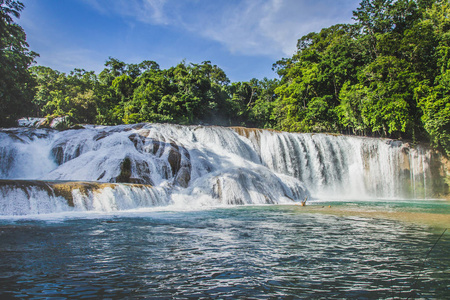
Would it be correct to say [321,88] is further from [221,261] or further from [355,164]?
[221,261]

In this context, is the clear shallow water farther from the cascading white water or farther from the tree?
the tree

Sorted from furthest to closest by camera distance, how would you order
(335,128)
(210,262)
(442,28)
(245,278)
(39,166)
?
(335,128), (442,28), (39,166), (210,262), (245,278)

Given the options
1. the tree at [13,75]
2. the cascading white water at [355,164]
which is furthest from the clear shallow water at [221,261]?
the tree at [13,75]

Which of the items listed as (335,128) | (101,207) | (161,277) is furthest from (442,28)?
(161,277)

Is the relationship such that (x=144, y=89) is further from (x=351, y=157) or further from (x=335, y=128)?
(x=351, y=157)

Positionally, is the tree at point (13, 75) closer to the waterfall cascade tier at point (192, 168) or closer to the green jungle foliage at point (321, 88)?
the green jungle foliage at point (321, 88)

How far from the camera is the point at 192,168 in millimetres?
16094

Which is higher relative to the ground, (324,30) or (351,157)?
(324,30)

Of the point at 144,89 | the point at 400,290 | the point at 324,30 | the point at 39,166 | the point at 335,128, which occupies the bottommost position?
the point at 400,290

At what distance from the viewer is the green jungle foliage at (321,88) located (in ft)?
74.4

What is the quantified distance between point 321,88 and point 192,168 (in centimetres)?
2155

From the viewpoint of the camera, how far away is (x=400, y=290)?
3209 millimetres

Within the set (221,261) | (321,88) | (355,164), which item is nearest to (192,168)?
(221,261)

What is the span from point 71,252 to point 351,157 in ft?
71.2
